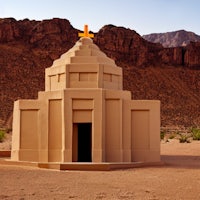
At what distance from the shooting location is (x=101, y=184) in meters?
12.3

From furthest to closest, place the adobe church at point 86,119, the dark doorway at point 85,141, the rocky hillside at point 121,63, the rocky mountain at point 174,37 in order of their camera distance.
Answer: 1. the rocky mountain at point 174,37
2. the rocky hillside at point 121,63
3. the dark doorway at point 85,141
4. the adobe church at point 86,119

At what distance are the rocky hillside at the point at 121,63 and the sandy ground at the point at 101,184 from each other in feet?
138

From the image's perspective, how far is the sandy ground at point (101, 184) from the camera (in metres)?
10.7

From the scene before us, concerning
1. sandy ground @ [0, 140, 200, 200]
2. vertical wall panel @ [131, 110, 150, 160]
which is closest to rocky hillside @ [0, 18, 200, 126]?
vertical wall panel @ [131, 110, 150, 160]

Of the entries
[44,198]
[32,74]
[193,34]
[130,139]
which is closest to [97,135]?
[130,139]

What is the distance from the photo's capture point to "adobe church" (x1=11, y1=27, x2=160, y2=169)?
17.4 meters

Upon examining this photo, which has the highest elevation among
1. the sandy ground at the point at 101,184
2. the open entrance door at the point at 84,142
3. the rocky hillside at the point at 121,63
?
the rocky hillside at the point at 121,63

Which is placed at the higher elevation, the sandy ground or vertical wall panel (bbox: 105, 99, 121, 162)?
vertical wall panel (bbox: 105, 99, 121, 162)

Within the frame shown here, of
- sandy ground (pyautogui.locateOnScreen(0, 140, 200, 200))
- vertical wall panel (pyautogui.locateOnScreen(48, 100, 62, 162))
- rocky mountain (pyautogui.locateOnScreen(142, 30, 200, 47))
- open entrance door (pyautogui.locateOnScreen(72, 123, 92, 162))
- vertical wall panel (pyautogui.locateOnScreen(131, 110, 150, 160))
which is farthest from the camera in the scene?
rocky mountain (pyautogui.locateOnScreen(142, 30, 200, 47))

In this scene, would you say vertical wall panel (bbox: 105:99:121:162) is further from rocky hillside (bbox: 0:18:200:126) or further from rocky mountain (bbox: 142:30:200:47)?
rocky mountain (bbox: 142:30:200:47)

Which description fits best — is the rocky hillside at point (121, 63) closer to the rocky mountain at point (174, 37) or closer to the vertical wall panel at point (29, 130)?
the vertical wall panel at point (29, 130)

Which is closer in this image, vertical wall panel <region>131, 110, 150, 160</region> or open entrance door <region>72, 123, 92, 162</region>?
vertical wall panel <region>131, 110, 150, 160</region>

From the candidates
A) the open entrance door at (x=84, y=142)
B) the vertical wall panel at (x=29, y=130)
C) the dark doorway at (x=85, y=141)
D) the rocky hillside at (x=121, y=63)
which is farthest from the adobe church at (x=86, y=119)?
the rocky hillside at (x=121, y=63)

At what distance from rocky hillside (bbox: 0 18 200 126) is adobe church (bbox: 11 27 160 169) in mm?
37746
